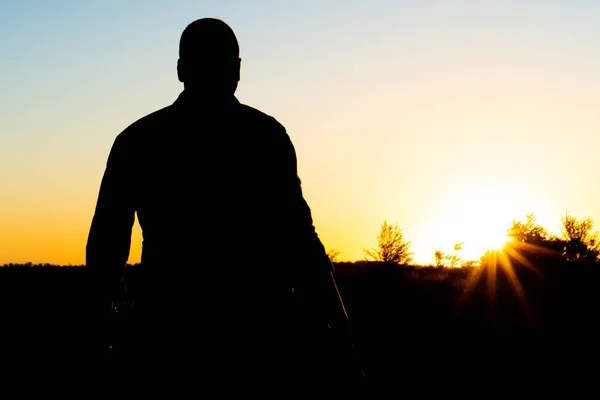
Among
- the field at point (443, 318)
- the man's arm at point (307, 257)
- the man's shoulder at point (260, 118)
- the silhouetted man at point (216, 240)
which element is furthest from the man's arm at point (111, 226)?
the field at point (443, 318)

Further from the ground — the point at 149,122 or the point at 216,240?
the point at 149,122

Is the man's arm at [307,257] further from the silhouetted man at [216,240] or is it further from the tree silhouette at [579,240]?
the tree silhouette at [579,240]

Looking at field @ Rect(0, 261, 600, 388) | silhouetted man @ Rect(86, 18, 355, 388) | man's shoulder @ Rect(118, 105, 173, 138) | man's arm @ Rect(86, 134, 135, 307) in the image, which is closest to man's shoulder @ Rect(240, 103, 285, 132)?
silhouetted man @ Rect(86, 18, 355, 388)

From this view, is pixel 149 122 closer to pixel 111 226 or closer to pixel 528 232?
pixel 111 226

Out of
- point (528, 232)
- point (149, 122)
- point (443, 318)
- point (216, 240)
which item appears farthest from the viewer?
point (528, 232)

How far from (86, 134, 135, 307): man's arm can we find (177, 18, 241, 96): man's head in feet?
1.14

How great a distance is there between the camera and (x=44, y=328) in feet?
43.4

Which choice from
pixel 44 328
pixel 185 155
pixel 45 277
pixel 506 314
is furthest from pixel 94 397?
pixel 506 314

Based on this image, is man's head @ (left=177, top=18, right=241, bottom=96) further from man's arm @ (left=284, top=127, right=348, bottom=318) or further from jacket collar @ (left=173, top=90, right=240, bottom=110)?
man's arm @ (left=284, top=127, right=348, bottom=318)

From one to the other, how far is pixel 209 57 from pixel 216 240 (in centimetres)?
67

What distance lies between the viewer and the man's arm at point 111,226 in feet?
7.94

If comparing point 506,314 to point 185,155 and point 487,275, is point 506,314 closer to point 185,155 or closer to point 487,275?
point 487,275

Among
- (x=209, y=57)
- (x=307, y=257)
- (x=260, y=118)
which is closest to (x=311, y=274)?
(x=307, y=257)

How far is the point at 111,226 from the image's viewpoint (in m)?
2.45
